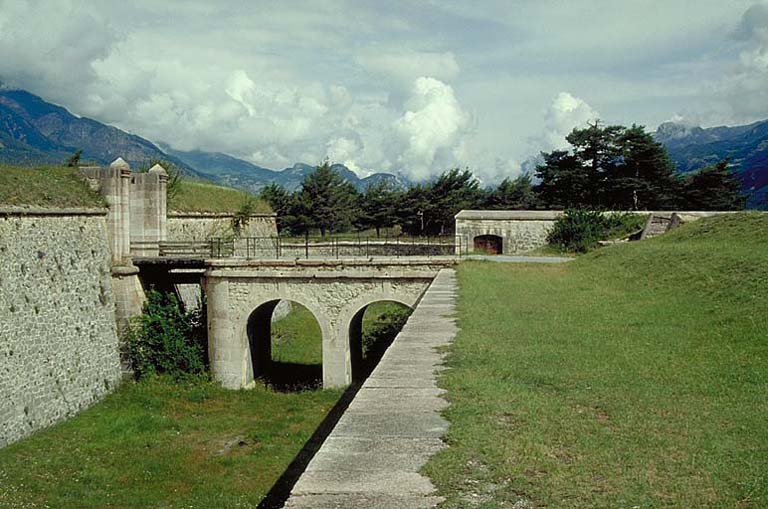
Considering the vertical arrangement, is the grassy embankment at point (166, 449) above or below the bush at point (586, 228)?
below

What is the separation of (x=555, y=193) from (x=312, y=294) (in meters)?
26.9

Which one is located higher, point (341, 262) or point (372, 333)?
point (341, 262)

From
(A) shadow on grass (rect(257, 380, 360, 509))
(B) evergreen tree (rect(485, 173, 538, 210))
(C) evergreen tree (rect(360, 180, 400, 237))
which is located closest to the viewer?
(A) shadow on grass (rect(257, 380, 360, 509))

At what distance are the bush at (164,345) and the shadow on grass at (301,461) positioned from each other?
4776mm

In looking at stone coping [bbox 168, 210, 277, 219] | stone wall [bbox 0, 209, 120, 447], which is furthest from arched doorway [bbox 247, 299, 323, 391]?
stone coping [bbox 168, 210, 277, 219]

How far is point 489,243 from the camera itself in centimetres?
2980

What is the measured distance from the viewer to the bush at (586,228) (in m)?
28.2

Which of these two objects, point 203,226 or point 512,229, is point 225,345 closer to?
point 203,226

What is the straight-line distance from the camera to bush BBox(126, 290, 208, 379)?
21062mm

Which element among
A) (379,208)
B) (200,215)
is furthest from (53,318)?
(379,208)

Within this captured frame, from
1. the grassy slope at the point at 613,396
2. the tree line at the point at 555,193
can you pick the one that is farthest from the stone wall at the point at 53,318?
the tree line at the point at 555,193

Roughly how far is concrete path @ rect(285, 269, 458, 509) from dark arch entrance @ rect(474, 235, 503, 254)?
22554 mm

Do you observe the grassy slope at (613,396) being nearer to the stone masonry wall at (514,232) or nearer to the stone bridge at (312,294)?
the stone bridge at (312,294)

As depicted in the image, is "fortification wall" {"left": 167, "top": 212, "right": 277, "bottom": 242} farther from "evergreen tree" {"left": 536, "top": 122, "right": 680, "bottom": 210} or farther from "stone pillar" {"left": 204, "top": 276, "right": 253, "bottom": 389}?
"evergreen tree" {"left": 536, "top": 122, "right": 680, "bottom": 210}
